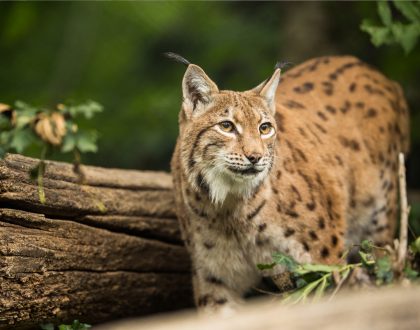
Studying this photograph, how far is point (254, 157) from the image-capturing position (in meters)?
5.79

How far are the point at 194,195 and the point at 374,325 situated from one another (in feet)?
9.30

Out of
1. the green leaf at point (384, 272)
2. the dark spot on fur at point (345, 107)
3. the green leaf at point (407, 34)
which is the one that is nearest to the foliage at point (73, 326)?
the green leaf at point (384, 272)

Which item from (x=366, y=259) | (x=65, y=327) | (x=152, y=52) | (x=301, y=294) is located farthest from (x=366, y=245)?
(x=152, y=52)

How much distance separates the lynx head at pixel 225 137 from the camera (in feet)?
19.3

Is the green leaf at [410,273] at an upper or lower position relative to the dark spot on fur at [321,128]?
lower

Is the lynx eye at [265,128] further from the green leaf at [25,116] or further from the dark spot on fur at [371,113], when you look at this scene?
the dark spot on fur at [371,113]

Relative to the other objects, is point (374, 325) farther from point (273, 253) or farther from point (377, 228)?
point (377, 228)

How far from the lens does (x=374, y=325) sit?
3.64m

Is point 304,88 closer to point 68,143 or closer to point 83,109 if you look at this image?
point 83,109

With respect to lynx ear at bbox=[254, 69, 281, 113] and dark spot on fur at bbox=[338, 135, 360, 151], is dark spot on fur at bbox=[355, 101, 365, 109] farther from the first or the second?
lynx ear at bbox=[254, 69, 281, 113]

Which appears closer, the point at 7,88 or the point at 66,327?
the point at 66,327

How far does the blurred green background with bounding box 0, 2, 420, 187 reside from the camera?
10.3 meters

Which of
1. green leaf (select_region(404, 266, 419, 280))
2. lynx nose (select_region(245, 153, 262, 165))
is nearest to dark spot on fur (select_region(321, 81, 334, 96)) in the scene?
lynx nose (select_region(245, 153, 262, 165))

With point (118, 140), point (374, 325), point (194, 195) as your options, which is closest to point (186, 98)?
point (194, 195)
